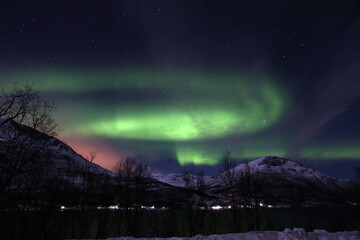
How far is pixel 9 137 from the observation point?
1789cm

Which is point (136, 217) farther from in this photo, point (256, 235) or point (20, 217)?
point (256, 235)

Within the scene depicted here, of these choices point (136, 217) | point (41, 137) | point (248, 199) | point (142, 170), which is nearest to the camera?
point (41, 137)

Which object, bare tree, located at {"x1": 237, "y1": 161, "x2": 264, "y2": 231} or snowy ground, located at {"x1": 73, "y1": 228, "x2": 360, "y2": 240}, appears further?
bare tree, located at {"x1": 237, "y1": 161, "x2": 264, "y2": 231}

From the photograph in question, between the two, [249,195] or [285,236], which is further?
[249,195]

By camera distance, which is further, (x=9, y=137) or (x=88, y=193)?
(x=88, y=193)

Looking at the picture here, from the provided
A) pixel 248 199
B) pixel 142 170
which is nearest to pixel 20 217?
pixel 142 170

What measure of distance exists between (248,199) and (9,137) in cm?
5181

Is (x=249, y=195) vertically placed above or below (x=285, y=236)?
above

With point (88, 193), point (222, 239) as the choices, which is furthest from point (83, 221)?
point (222, 239)

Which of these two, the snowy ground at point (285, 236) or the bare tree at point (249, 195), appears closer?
the snowy ground at point (285, 236)

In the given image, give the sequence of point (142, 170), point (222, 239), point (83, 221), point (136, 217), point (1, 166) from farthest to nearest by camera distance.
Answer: point (142, 170)
point (136, 217)
point (83, 221)
point (1, 166)
point (222, 239)

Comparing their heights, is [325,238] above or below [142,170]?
below

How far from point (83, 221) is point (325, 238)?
148 ft

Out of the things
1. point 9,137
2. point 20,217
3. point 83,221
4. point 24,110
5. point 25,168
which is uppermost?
point 24,110
